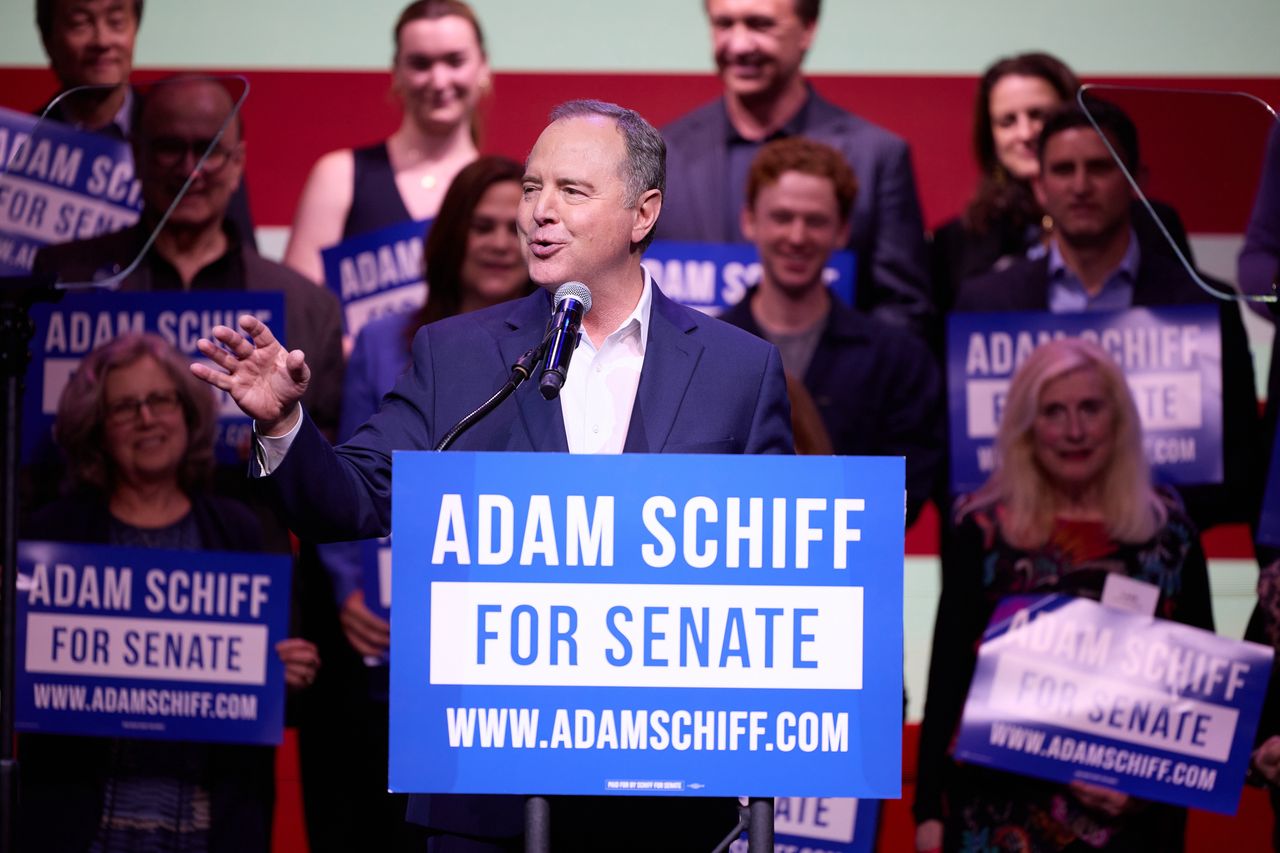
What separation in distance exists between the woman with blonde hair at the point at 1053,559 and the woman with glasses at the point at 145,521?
1489 millimetres

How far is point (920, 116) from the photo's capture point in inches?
184

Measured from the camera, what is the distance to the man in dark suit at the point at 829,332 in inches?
155

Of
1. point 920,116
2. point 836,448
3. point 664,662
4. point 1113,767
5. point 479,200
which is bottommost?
point 1113,767

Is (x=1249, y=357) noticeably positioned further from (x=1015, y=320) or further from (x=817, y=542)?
(x=817, y=542)

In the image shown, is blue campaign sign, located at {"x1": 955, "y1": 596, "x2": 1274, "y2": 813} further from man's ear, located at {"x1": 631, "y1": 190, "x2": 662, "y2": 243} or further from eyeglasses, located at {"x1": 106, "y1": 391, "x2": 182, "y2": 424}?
eyeglasses, located at {"x1": 106, "y1": 391, "x2": 182, "y2": 424}

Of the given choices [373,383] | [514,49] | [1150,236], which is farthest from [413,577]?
[514,49]

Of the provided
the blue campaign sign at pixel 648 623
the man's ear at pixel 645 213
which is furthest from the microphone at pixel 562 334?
the man's ear at pixel 645 213

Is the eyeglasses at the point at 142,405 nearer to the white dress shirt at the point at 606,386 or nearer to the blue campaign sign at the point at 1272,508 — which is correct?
the white dress shirt at the point at 606,386

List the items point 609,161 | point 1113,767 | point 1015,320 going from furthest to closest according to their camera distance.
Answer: point 1015,320 → point 1113,767 → point 609,161

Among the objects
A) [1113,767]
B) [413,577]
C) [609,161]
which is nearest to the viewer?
[413,577]

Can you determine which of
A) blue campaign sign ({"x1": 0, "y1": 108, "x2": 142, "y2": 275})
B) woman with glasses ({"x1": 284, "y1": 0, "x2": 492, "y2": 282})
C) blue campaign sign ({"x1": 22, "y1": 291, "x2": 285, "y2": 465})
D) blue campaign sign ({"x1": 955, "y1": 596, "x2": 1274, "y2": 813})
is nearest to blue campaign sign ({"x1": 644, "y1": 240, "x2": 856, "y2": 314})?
woman with glasses ({"x1": 284, "y1": 0, "x2": 492, "y2": 282})

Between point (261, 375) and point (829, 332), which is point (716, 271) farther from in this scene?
point (261, 375)

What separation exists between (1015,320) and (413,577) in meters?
2.49

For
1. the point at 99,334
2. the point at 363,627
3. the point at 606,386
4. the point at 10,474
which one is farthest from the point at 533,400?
the point at 99,334
